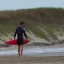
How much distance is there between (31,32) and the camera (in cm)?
4938

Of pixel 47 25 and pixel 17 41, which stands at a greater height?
pixel 47 25

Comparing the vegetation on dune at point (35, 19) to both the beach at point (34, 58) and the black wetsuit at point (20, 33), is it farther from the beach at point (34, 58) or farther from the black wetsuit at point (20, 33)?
the black wetsuit at point (20, 33)

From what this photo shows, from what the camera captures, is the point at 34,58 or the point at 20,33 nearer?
the point at 34,58

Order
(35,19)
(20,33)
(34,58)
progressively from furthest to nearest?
(35,19) < (20,33) < (34,58)

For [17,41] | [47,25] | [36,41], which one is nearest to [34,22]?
[47,25]

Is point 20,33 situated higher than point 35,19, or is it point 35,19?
point 35,19

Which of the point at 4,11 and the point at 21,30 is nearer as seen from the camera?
the point at 21,30

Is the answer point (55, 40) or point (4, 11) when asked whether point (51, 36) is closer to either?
point (55, 40)

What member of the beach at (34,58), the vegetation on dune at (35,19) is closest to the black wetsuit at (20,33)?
the beach at (34,58)

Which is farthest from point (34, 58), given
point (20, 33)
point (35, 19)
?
point (35, 19)

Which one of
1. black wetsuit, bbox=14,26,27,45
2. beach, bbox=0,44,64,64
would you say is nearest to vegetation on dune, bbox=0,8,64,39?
beach, bbox=0,44,64,64

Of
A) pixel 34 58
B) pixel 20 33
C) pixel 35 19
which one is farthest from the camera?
pixel 35 19

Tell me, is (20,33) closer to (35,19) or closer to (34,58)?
(34,58)

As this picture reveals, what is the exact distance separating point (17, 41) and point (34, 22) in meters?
32.3
